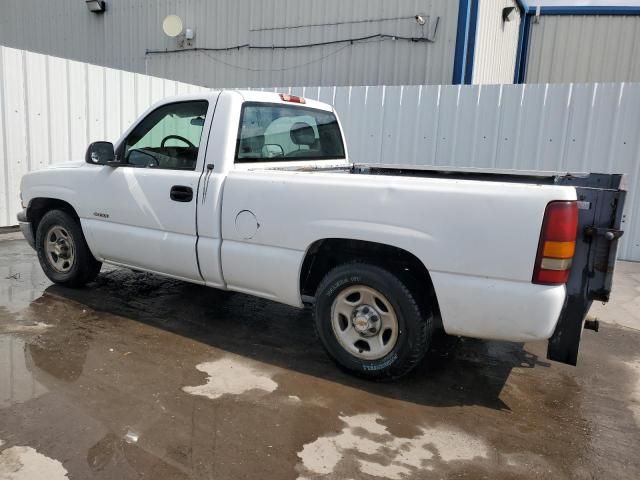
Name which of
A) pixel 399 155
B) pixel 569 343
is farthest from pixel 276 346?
pixel 399 155

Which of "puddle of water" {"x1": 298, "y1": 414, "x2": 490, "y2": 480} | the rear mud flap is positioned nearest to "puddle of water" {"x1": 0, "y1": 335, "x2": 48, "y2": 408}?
"puddle of water" {"x1": 298, "y1": 414, "x2": 490, "y2": 480}

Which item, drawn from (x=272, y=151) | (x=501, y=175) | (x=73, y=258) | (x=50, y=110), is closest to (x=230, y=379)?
(x=272, y=151)

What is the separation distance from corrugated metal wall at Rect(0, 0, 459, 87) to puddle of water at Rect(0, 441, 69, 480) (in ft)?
31.1

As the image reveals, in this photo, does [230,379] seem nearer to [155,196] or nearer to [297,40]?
[155,196]

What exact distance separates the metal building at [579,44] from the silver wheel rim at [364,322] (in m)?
13.4

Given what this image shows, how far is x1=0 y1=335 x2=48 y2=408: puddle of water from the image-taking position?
319 cm

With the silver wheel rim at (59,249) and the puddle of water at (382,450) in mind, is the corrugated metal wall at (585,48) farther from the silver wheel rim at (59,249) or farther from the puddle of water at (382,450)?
the puddle of water at (382,450)

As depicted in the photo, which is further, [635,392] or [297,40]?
[297,40]

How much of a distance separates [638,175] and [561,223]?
5.80 metres

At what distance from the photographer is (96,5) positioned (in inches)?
552

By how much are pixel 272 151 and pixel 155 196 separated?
3.34 ft

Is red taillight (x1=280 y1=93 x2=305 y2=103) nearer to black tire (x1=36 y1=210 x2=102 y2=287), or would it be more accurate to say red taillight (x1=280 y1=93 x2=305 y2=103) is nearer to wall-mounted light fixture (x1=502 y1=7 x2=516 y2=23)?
black tire (x1=36 y1=210 x2=102 y2=287)

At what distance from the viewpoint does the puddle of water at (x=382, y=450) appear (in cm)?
260

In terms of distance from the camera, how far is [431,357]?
13.2 ft
